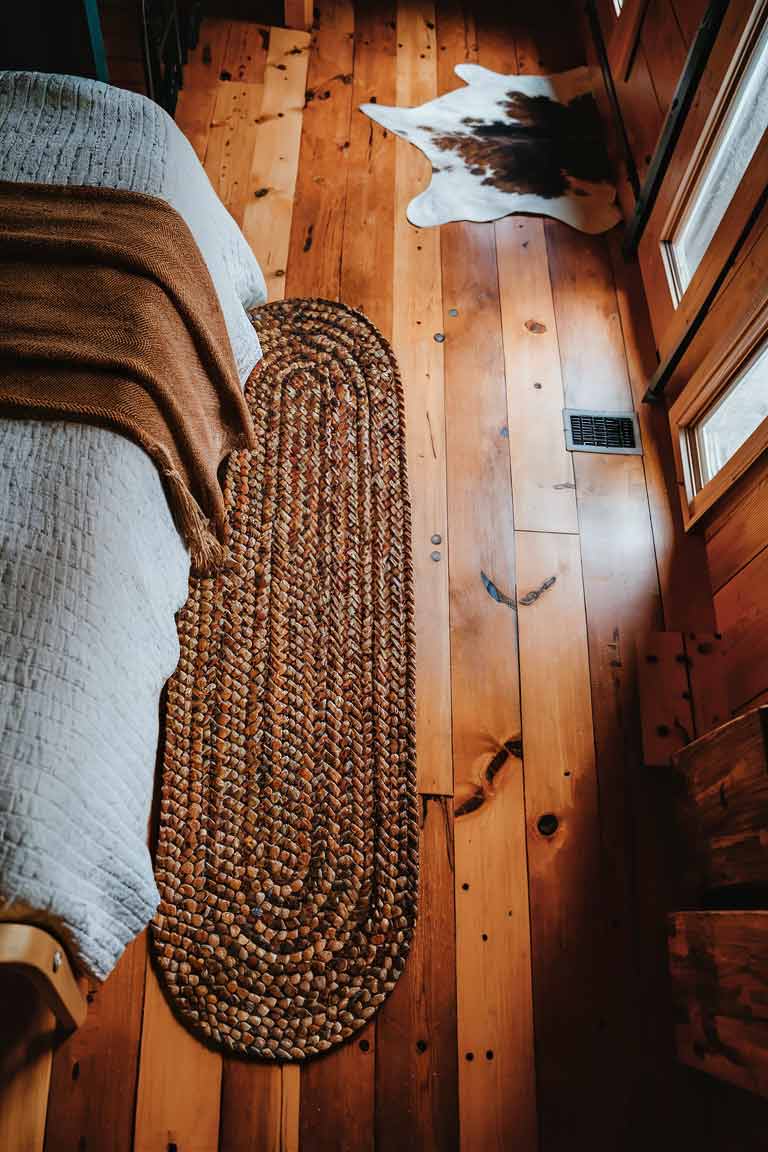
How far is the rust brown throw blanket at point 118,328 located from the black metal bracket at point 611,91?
1379 mm

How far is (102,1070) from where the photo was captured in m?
1.22

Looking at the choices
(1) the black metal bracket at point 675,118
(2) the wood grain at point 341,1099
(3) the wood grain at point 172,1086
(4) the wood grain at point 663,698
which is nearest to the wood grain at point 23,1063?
(3) the wood grain at point 172,1086

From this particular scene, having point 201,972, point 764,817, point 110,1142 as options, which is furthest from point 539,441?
point 110,1142

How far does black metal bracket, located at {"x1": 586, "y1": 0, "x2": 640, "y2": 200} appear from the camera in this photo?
2141mm

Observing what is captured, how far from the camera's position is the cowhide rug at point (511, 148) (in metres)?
2.21

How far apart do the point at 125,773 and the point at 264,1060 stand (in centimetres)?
57

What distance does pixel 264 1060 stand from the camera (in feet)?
4.06

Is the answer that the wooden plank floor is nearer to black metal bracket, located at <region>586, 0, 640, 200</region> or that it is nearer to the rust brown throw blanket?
black metal bracket, located at <region>586, 0, 640, 200</region>

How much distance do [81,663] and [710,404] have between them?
1.36 m

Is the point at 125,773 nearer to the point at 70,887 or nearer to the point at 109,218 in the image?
the point at 70,887

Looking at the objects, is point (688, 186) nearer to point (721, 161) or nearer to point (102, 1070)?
point (721, 161)

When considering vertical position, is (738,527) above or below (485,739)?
above

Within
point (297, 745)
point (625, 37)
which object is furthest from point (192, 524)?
point (625, 37)

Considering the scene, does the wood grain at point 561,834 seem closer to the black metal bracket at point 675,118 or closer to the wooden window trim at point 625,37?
the black metal bracket at point 675,118
